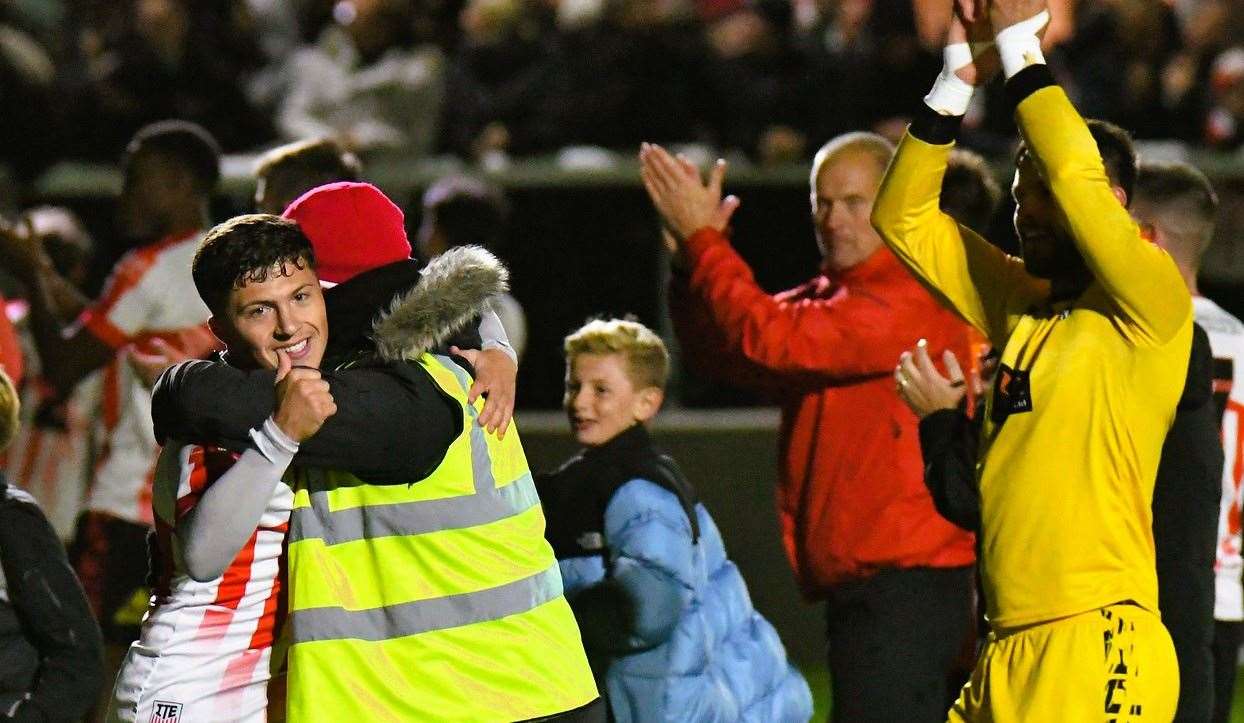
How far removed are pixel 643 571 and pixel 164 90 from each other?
6.14 meters

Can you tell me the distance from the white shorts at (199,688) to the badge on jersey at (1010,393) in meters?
1.65

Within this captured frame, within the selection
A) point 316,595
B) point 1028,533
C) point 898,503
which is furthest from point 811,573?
point 316,595

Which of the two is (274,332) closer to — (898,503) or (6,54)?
(898,503)

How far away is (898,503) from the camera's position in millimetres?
5309

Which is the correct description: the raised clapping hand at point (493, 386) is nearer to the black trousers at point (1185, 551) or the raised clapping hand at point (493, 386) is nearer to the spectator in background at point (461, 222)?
the black trousers at point (1185, 551)

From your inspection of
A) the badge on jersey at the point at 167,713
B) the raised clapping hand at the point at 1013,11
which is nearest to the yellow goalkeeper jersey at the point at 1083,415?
the raised clapping hand at the point at 1013,11

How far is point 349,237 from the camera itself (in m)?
3.85

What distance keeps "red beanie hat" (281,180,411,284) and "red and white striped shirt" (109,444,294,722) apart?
1.43ft

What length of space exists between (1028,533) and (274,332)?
1.64 metres

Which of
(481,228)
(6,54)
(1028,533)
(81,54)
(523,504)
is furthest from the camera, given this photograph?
(81,54)

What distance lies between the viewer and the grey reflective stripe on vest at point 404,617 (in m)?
3.63

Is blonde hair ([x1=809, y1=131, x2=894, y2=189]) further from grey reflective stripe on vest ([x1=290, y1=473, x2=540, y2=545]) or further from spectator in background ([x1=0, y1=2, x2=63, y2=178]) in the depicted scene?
spectator in background ([x1=0, y1=2, x2=63, y2=178])

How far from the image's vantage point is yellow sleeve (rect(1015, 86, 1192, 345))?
391 centimetres

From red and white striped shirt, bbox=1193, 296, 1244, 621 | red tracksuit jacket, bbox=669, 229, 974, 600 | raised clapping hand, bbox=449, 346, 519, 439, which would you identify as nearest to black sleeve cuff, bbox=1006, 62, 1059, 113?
raised clapping hand, bbox=449, 346, 519, 439
